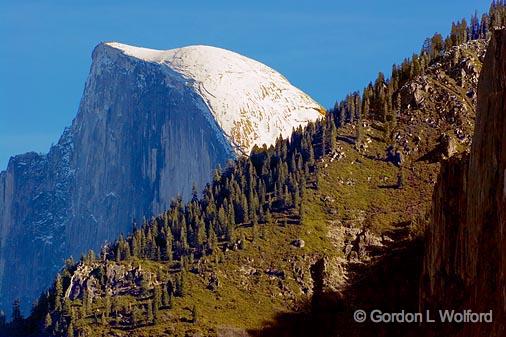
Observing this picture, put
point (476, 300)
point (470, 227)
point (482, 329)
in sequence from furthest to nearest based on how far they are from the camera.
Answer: point (470, 227)
point (476, 300)
point (482, 329)

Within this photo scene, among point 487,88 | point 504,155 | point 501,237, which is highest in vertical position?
point 487,88

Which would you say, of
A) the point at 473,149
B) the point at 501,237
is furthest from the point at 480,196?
the point at 501,237

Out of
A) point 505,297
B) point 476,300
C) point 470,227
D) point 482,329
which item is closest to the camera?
point 505,297

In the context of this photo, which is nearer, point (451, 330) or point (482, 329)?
point (482, 329)

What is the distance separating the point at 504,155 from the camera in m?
168

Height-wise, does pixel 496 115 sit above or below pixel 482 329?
above

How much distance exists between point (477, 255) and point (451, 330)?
18.4 metres

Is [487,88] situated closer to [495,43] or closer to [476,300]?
[495,43]

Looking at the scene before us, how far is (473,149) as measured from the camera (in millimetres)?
189875

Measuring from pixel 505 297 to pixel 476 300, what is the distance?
24.1 meters

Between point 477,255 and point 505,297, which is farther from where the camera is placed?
point 477,255

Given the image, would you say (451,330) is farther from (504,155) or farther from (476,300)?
(504,155)

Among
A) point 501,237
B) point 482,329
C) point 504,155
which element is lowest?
point 482,329

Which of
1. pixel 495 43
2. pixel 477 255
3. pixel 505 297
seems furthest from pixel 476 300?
pixel 495 43
